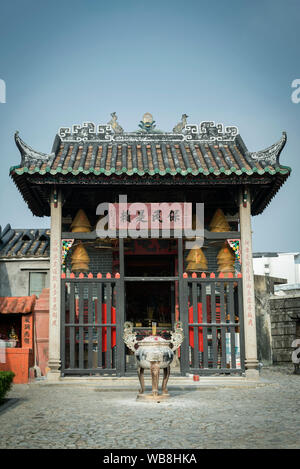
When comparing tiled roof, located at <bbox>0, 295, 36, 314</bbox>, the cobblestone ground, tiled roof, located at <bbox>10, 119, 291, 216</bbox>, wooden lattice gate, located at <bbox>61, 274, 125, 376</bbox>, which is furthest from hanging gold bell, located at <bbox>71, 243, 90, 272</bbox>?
the cobblestone ground

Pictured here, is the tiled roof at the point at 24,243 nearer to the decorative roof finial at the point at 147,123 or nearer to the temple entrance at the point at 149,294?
the temple entrance at the point at 149,294

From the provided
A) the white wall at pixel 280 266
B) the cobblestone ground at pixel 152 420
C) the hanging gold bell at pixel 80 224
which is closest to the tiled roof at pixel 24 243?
the hanging gold bell at pixel 80 224

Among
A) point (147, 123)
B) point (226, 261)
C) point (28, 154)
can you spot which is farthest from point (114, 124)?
point (226, 261)

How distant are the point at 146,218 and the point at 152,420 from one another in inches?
233

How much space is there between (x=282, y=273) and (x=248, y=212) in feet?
89.7

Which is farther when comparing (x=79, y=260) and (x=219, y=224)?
(x=79, y=260)

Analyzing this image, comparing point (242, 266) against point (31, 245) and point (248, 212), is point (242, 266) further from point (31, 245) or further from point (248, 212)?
point (31, 245)

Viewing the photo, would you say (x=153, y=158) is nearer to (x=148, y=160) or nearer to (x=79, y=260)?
(x=148, y=160)

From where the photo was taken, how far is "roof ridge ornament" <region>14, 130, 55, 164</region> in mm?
11414

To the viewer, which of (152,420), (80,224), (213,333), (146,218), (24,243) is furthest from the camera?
(24,243)

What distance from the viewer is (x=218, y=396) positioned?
9.02 meters

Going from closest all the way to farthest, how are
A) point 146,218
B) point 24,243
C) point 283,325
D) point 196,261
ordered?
point 146,218, point 196,261, point 283,325, point 24,243

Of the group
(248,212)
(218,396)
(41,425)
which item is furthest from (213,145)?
(41,425)

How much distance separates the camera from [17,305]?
546 inches
